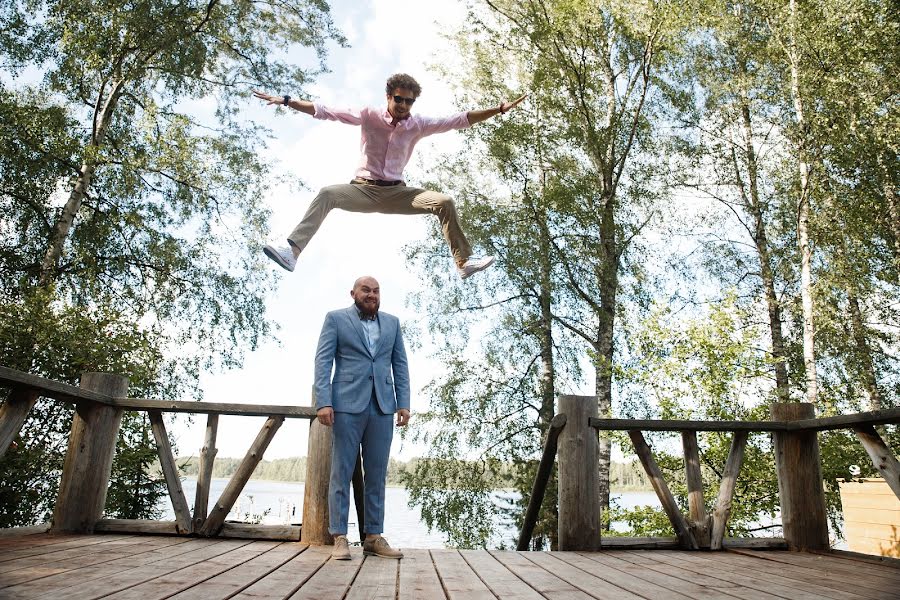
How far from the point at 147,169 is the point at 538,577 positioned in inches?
403

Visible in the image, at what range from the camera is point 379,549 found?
354 cm

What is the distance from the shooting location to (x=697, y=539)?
4145 millimetres

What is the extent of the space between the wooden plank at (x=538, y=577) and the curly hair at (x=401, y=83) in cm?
288

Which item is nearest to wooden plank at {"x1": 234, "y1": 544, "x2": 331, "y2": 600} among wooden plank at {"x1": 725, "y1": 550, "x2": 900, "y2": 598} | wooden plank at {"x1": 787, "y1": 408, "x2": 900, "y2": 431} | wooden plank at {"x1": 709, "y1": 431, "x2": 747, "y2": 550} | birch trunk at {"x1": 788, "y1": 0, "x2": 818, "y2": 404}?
wooden plank at {"x1": 725, "y1": 550, "x2": 900, "y2": 598}

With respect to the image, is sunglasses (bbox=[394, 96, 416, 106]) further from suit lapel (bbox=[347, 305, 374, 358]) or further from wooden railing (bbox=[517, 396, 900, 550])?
wooden railing (bbox=[517, 396, 900, 550])

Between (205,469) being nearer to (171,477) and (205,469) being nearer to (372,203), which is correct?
(171,477)

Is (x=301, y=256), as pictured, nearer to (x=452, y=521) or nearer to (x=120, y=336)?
(x=120, y=336)

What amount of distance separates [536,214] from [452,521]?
5783mm

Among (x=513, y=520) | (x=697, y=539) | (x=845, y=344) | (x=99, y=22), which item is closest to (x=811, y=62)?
(x=845, y=344)

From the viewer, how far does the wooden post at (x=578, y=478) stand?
398 centimetres

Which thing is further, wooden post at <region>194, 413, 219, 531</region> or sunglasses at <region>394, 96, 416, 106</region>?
sunglasses at <region>394, 96, 416, 106</region>

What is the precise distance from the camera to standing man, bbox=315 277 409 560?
3.62 m

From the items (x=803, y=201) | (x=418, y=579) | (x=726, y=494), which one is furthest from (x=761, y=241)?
(x=418, y=579)

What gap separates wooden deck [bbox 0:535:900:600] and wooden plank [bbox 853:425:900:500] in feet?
1.38
